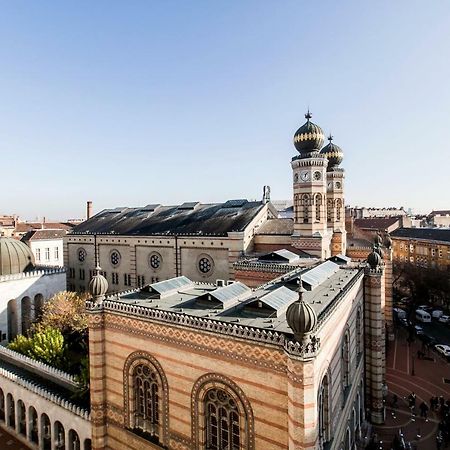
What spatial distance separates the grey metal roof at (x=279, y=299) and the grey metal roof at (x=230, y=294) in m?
1.87

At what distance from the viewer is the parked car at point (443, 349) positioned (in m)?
34.3

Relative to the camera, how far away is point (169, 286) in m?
18.9

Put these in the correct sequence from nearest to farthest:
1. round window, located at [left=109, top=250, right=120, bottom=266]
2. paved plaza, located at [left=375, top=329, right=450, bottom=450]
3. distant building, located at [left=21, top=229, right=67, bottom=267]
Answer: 1. paved plaza, located at [left=375, top=329, right=450, bottom=450]
2. round window, located at [left=109, top=250, right=120, bottom=266]
3. distant building, located at [left=21, top=229, right=67, bottom=267]

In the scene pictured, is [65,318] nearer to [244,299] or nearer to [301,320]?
[244,299]

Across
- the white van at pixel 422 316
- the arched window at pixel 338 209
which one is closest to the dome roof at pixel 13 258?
the arched window at pixel 338 209

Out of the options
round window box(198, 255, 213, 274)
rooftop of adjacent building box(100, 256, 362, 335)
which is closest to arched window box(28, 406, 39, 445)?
rooftop of adjacent building box(100, 256, 362, 335)

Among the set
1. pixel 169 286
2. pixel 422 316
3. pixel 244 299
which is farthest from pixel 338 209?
pixel 169 286

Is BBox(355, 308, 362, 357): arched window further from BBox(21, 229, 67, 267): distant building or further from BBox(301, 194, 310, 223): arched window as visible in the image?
BBox(21, 229, 67, 267): distant building

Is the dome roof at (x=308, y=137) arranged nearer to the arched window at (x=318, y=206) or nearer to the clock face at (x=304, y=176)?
the clock face at (x=304, y=176)

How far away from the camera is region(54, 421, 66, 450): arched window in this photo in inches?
785

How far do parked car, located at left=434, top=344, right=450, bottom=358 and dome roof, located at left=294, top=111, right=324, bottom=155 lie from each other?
24097 millimetres

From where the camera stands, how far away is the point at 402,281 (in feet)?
184

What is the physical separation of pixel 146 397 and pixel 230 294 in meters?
6.13

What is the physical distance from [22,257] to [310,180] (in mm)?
32030
